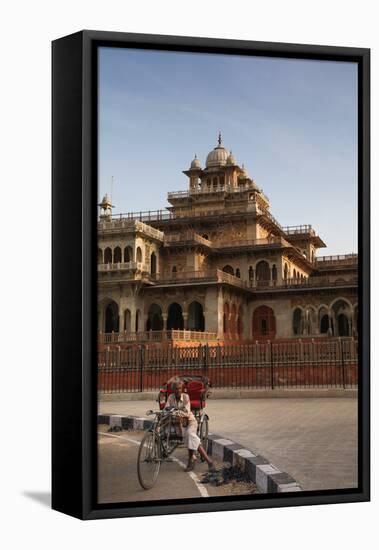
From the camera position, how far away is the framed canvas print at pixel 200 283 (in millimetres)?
8859

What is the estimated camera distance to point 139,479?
8914mm

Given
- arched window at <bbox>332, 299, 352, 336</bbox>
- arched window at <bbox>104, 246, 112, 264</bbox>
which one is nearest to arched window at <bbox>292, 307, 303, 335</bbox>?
arched window at <bbox>332, 299, 352, 336</bbox>

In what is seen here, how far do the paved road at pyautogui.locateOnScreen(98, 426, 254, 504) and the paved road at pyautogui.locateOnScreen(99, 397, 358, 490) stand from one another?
0.39 metres

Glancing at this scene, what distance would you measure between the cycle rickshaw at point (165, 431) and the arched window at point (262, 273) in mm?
1913

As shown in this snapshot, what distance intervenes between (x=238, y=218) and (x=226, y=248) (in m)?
0.45

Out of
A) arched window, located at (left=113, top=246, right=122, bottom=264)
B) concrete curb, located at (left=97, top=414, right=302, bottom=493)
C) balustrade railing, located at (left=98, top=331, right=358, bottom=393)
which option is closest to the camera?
arched window, located at (left=113, top=246, right=122, bottom=264)

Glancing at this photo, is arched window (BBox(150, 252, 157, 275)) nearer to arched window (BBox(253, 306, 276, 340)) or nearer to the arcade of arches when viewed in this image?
the arcade of arches

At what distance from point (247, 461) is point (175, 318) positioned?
5.55ft

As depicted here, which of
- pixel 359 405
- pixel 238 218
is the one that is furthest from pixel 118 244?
pixel 359 405

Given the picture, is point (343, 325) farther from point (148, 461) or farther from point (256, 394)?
point (148, 461)

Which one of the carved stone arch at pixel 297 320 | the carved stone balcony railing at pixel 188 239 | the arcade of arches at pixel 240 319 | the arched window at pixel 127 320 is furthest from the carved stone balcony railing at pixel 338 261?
the arched window at pixel 127 320

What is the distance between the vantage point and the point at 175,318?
9930 millimetres

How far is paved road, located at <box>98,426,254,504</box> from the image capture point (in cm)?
882

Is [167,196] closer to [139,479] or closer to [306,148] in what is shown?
[306,148]
